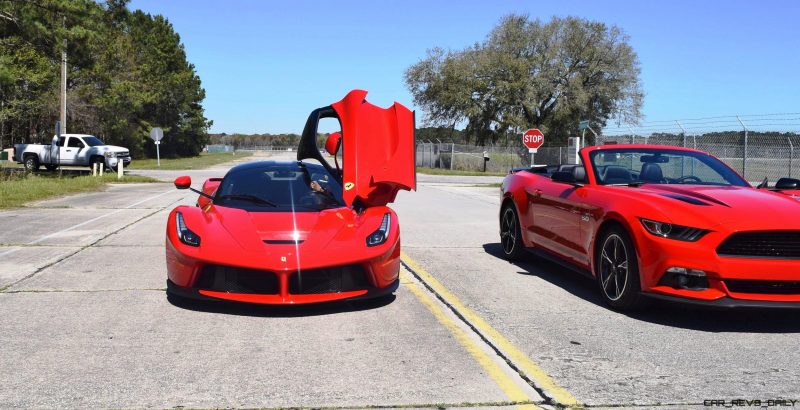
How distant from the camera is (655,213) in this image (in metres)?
5.41

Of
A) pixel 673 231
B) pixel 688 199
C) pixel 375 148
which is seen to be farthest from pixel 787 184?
pixel 375 148

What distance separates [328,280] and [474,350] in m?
1.41

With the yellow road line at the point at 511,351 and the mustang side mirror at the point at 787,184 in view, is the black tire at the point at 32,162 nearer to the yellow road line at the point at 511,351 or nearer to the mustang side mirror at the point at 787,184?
the yellow road line at the point at 511,351

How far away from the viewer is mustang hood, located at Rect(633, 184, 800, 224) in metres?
5.22

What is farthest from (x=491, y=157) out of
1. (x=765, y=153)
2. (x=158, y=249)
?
(x=158, y=249)

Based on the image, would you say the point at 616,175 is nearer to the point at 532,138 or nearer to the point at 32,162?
the point at 532,138

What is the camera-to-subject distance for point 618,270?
5.80m

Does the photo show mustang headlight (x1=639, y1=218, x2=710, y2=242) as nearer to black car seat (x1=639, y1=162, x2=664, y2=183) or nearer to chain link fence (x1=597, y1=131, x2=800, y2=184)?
black car seat (x1=639, y1=162, x2=664, y2=183)

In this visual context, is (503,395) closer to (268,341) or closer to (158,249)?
(268,341)

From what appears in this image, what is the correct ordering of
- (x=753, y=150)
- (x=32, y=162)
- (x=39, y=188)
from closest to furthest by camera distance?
(x=39, y=188)
(x=753, y=150)
(x=32, y=162)

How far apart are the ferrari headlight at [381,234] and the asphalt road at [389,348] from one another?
0.58m

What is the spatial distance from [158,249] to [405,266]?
3.47 metres

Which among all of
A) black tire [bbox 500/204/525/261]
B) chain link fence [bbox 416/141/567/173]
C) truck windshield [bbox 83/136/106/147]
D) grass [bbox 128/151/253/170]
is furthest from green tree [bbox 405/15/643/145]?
black tire [bbox 500/204/525/261]

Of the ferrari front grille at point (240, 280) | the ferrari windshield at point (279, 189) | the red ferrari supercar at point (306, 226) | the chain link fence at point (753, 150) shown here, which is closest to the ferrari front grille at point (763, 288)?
the red ferrari supercar at point (306, 226)
